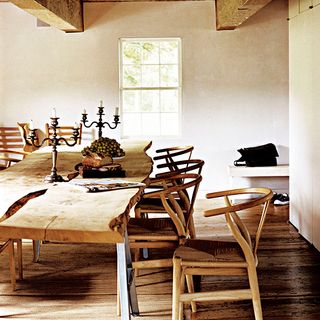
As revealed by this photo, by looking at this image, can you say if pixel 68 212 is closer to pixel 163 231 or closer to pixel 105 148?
pixel 163 231

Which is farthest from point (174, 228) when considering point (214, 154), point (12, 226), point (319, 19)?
point (214, 154)

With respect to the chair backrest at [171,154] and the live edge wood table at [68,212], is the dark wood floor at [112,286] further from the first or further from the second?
the chair backrest at [171,154]

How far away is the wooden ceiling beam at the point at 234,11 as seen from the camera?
5.58m

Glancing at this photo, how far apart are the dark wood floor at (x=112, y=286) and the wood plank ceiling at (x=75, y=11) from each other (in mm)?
2173

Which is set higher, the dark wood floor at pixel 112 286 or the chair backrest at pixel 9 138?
the chair backrest at pixel 9 138

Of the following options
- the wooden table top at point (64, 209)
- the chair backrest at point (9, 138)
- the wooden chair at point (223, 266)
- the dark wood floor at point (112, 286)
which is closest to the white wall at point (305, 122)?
the dark wood floor at point (112, 286)

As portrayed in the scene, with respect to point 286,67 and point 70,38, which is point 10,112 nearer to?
point 70,38

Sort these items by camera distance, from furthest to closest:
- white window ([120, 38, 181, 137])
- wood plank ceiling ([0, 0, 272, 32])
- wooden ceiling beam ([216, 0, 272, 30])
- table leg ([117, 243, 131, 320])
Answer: white window ([120, 38, 181, 137]) < wooden ceiling beam ([216, 0, 272, 30]) < wood plank ceiling ([0, 0, 272, 32]) < table leg ([117, 243, 131, 320])

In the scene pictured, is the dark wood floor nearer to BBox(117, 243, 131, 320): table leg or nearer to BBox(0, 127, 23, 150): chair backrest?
BBox(117, 243, 131, 320): table leg

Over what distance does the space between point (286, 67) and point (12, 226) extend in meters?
6.32

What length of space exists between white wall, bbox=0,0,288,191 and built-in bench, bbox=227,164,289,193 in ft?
1.37

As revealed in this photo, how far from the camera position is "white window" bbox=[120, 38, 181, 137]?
8.52 m

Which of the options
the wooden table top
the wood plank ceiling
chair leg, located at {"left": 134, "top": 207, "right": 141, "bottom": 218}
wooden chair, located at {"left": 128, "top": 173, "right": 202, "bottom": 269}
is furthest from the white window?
wooden chair, located at {"left": 128, "top": 173, "right": 202, "bottom": 269}

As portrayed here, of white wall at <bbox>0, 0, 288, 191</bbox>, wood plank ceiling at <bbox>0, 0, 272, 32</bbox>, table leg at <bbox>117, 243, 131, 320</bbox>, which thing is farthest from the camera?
white wall at <bbox>0, 0, 288, 191</bbox>
